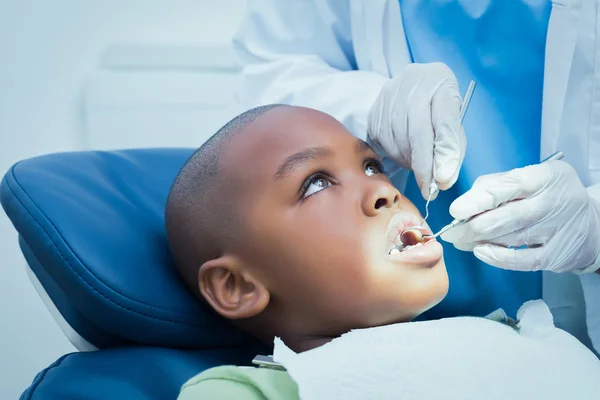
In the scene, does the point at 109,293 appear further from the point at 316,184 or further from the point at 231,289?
the point at 316,184

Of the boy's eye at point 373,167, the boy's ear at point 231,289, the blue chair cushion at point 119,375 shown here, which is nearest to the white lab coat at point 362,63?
the boy's eye at point 373,167

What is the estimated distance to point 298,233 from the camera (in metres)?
1.01

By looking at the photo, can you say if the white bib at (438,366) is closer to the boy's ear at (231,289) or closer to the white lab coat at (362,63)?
the boy's ear at (231,289)

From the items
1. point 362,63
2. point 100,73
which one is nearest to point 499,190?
point 362,63

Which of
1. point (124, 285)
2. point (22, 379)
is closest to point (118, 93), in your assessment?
point (22, 379)

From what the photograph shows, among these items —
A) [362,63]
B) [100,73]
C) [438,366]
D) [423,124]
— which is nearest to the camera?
[438,366]

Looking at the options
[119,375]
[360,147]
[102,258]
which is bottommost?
[119,375]

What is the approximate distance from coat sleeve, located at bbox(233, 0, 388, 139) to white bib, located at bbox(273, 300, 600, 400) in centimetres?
52

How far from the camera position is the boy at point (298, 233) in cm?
99

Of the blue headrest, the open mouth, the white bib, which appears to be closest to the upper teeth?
the open mouth

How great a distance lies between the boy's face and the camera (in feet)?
3.24

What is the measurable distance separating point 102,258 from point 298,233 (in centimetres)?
32

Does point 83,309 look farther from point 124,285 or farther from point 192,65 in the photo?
point 192,65

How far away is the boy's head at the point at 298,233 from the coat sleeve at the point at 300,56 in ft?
0.76
